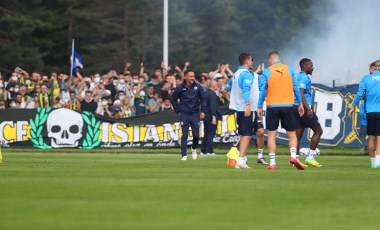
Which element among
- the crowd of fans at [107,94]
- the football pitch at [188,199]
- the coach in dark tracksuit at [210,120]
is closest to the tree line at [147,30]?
the crowd of fans at [107,94]

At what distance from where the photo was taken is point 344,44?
2324 inches

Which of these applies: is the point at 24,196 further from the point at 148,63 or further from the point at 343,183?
the point at 148,63

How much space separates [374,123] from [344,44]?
121 feet

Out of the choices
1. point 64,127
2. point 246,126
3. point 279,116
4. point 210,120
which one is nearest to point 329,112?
point 210,120

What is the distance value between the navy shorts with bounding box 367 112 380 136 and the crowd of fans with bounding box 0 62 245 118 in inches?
485

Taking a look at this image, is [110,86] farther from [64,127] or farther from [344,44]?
[344,44]

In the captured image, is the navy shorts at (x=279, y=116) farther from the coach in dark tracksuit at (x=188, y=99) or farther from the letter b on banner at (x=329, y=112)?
the letter b on banner at (x=329, y=112)

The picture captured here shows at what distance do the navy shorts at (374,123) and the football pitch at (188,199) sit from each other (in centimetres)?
205

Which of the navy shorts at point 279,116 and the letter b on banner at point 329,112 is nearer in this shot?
the navy shorts at point 279,116

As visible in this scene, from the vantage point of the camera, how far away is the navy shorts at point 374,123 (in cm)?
2239

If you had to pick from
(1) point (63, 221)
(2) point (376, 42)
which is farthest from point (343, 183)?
(2) point (376, 42)

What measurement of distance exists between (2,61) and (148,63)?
987 centimetres

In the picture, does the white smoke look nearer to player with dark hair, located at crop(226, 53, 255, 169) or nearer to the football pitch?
player with dark hair, located at crop(226, 53, 255, 169)

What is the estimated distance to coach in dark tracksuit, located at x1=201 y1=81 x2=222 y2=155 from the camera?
31.2 meters
